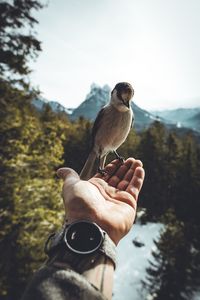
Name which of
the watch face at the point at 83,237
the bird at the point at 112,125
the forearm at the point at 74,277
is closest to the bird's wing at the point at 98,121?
the bird at the point at 112,125

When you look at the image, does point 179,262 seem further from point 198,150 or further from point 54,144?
point 198,150

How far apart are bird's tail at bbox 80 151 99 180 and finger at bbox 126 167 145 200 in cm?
116

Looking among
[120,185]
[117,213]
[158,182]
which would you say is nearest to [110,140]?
[120,185]

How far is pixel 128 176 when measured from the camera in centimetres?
370

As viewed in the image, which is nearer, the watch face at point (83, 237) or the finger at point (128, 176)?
the watch face at point (83, 237)

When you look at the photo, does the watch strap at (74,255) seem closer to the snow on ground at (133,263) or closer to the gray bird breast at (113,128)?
the gray bird breast at (113,128)

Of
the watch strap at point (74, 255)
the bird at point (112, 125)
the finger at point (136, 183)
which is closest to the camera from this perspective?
the watch strap at point (74, 255)

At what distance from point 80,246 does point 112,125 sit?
2.75m

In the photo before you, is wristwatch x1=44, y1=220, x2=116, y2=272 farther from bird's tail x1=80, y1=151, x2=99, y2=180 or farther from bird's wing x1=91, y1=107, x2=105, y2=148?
bird's wing x1=91, y1=107, x2=105, y2=148

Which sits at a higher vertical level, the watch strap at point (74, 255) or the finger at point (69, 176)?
the finger at point (69, 176)

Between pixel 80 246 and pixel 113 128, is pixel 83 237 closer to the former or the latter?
pixel 80 246

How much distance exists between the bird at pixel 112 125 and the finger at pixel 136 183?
0.71 m

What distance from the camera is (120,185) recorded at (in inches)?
141

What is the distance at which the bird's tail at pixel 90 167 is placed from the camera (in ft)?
15.0
